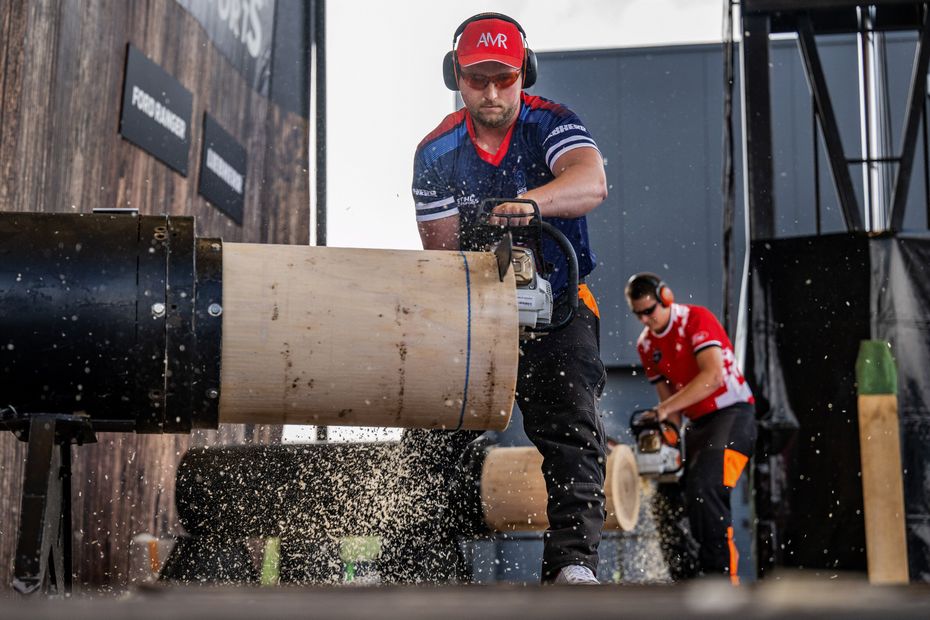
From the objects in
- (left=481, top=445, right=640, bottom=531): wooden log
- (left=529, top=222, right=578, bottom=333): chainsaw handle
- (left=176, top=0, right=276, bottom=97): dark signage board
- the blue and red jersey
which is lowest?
(left=481, top=445, right=640, bottom=531): wooden log

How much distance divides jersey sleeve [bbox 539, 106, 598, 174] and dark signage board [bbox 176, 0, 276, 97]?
2310 mm

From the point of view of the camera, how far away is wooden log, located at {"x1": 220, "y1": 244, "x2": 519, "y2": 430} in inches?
71.2

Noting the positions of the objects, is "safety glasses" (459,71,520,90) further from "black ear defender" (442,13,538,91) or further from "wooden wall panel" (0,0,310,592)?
"wooden wall panel" (0,0,310,592)

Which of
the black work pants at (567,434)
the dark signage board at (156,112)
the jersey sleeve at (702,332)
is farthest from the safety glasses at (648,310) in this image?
the black work pants at (567,434)

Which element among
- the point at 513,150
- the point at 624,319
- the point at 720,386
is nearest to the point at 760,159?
the point at 720,386

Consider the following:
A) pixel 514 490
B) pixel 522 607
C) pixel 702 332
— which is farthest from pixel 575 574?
pixel 702 332

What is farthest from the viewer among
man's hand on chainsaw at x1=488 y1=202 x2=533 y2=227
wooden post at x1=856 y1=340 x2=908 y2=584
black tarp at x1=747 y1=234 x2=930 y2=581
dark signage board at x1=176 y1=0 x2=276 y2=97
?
dark signage board at x1=176 y1=0 x2=276 y2=97

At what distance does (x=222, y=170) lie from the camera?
4914 mm

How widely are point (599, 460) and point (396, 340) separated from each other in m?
0.79

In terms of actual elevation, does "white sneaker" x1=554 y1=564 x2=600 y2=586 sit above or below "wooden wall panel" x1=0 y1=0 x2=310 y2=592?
below

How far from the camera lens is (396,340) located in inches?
72.4

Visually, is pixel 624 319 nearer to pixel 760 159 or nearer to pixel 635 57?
pixel 635 57

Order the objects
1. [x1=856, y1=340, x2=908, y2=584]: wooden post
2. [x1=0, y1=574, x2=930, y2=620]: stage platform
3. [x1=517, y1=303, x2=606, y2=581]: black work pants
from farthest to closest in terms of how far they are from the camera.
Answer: [x1=856, y1=340, x2=908, y2=584]: wooden post
[x1=517, y1=303, x2=606, y2=581]: black work pants
[x1=0, y1=574, x2=930, y2=620]: stage platform

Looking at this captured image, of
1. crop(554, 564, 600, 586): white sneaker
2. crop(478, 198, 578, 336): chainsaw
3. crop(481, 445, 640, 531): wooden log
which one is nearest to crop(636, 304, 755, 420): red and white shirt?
crop(481, 445, 640, 531): wooden log
